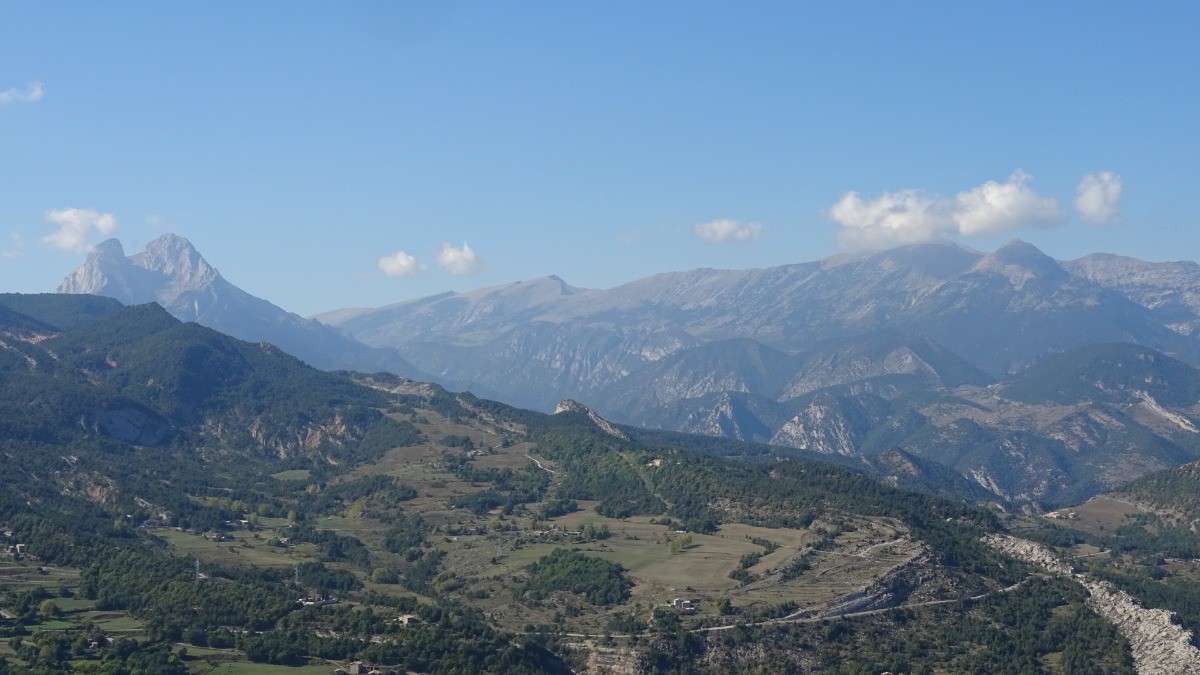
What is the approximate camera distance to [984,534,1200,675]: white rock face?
148500mm

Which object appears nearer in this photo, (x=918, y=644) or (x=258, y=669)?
(x=258, y=669)

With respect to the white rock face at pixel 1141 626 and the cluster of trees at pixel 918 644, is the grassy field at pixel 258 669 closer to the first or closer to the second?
the cluster of trees at pixel 918 644

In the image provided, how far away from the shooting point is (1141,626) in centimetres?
16075

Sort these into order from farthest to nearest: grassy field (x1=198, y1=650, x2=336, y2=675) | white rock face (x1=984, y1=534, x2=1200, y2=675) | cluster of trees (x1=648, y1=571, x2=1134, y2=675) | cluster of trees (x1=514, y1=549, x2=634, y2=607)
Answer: cluster of trees (x1=514, y1=549, x2=634, y2=607), cluster of trees (x1=648, y1=571, x2=1134, y2=675), white rock face (x1=984, y1=534, x2=1200, y2=675), grassy field (x1=198, y1=650, x2=336, y2=675)

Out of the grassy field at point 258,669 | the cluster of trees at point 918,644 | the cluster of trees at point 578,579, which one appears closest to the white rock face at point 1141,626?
the cluster of trees at point 918,644

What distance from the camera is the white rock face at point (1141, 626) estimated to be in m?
148

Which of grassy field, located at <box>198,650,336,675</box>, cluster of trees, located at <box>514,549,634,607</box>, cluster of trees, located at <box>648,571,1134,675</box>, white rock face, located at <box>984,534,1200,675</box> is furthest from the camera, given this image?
cluster of trees, located at <box>514,549,634,607</box>

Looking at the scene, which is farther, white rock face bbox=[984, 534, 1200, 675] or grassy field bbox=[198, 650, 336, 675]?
white rock face bbox=[984, 534, 1200, 675]

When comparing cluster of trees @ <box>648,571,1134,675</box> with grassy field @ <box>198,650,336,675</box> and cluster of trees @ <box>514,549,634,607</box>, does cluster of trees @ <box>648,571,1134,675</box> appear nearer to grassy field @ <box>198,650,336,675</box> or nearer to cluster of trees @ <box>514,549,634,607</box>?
cluster of trees @ <box>514,549,634,607</box>

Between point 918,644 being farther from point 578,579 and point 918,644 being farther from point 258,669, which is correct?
point 258,669

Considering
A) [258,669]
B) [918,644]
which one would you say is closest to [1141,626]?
[918,644]

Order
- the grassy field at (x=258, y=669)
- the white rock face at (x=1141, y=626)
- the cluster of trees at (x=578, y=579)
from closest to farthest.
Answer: the grassy field at (x=258, y=669)
the white rock face at (x=1141, y=626)
the cluster of trees at (x=578, y=579)

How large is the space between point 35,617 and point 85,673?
24.4 m

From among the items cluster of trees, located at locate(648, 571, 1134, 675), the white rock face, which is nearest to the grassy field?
cluster of trees, located at locate(648, 571, 1134, 675)
